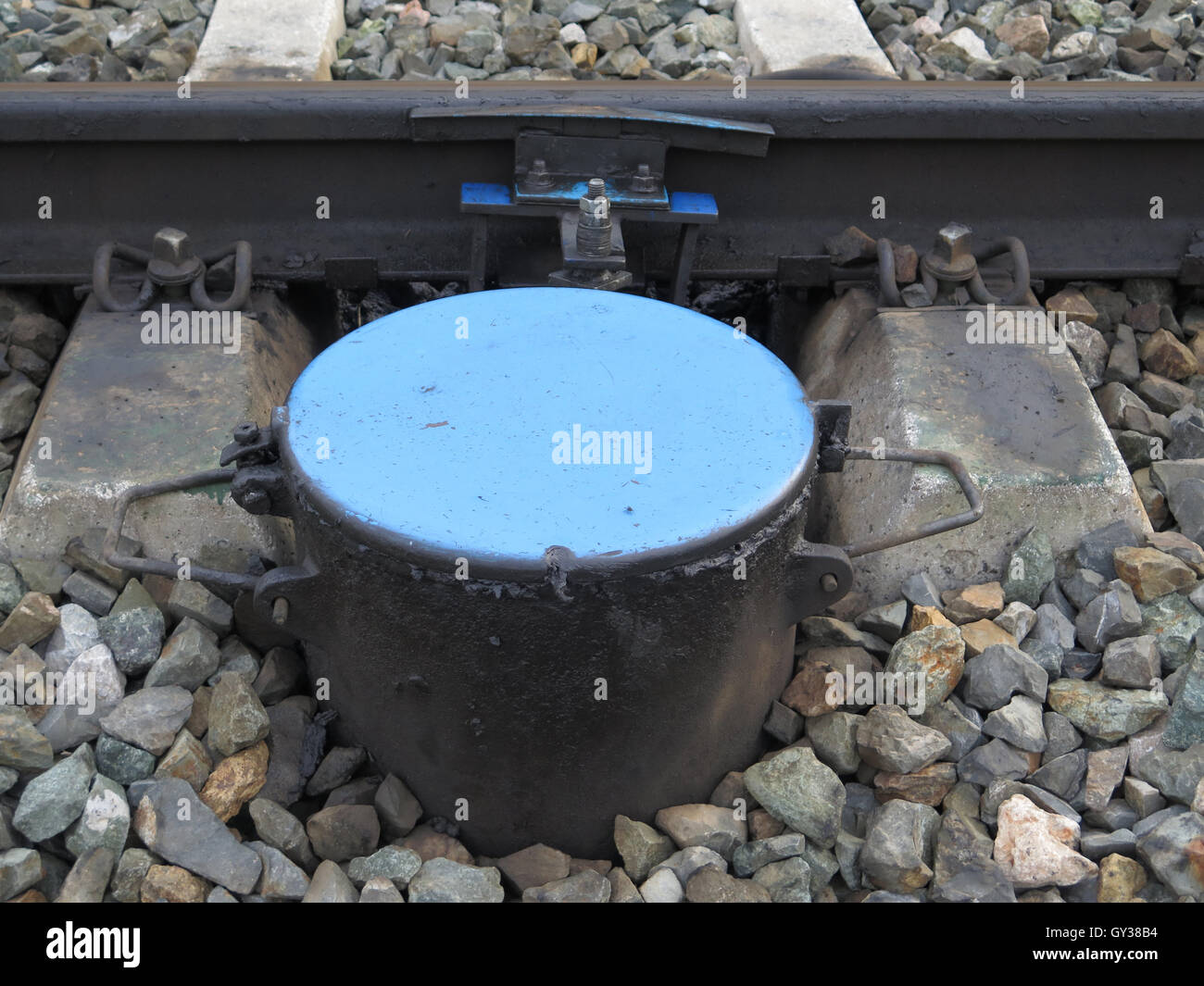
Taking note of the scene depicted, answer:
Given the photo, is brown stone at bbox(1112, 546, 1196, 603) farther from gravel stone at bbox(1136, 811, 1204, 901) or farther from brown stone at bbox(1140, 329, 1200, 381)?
brown stone at bbox(1140, 329, 1200, 381)

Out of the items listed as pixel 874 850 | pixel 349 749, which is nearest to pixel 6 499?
pixel 349 749

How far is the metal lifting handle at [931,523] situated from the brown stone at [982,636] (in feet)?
0.83

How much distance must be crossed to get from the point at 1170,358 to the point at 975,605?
121 centimetres

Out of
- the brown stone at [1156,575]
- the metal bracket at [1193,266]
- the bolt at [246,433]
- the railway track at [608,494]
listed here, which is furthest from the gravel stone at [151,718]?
the metal bracket at [1193,266]

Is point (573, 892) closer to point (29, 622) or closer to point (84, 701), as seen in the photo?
point (84, 701)

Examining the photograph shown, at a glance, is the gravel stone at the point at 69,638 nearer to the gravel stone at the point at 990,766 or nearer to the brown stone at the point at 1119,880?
the gravel stone at the point at 990,766

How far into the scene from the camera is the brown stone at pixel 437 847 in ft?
7.85

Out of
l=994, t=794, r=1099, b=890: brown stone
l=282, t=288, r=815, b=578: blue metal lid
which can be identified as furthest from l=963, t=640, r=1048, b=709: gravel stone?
l=282, t=288, r=815, b=578: blue metal lid

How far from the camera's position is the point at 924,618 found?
105 inches

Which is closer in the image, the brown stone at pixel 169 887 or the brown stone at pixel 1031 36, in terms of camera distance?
the brown stone at pixel 169 887

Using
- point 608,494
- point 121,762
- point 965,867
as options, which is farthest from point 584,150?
point 965,867

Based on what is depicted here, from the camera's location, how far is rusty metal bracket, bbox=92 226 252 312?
3.18 meters

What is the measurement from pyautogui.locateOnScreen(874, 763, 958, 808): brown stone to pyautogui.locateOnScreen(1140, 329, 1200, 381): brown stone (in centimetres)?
158

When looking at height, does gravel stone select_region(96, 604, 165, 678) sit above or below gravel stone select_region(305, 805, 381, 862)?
above
